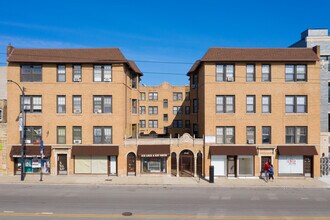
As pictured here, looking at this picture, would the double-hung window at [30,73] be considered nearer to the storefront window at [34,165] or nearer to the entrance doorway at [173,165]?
the storefront window at [34,165]

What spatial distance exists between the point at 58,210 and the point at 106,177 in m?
10.8

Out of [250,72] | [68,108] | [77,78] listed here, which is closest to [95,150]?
[68,108]

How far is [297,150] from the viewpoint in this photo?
27.4 meters

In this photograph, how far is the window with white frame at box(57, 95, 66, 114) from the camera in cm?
2853

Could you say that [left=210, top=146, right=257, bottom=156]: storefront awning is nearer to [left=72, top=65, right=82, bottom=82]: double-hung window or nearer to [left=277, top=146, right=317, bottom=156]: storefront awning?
[left=277, top=146, right=317, bottom=156]: storefront awning

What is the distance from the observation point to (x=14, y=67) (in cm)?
2822

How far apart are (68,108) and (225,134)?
598 inches

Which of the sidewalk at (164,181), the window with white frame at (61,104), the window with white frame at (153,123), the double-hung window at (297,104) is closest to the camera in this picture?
the sidewalk at (164,181)

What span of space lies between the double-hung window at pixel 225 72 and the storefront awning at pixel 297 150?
7.97 metres

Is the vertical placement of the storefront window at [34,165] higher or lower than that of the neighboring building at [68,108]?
lower

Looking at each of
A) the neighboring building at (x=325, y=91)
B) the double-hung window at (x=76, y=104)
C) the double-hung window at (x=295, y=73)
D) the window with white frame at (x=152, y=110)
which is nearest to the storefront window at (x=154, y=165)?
the double-hung window at (x=76, y=104)

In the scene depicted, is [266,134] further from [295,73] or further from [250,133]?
[295,73]

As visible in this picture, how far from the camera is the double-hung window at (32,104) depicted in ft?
93.2

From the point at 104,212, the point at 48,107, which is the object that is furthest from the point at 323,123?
the point at 48,107
